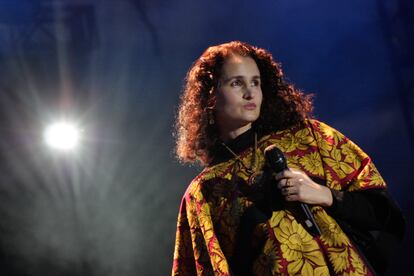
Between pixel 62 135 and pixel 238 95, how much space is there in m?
2.77

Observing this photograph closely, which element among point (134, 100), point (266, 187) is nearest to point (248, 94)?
point (266, 187)

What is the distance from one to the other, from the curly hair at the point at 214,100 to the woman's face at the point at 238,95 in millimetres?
55

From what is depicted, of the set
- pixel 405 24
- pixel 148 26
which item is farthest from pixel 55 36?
pixel 405 24

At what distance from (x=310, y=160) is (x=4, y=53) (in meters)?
3.25

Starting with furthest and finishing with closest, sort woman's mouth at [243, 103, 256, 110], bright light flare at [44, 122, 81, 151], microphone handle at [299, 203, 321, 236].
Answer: bright light flare at [44, 122, 81, 151]
woman's mouth at [243, 103, 256, 110]
microphone handle at [299, 203, 321, 236]

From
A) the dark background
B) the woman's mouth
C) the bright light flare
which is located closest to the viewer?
the woman's mouth

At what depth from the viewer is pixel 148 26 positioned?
13.4ft

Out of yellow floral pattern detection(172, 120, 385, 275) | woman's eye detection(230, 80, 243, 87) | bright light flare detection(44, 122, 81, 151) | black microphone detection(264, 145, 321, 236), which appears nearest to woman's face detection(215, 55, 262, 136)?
woman's eye detection(230, 80, 243, 87)

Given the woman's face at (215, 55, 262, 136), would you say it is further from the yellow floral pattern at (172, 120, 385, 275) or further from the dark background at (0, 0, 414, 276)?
the dark background at (0, 0, 414, 276)

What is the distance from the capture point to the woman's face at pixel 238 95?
168cm

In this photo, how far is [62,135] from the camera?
4047 millimetres

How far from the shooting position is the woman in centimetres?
135

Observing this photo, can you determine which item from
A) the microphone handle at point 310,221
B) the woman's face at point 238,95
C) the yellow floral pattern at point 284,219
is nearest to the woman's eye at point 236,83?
the woman's face at point 238,95

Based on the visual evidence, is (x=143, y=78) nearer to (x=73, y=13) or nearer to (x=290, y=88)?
(x=73, y=13)
